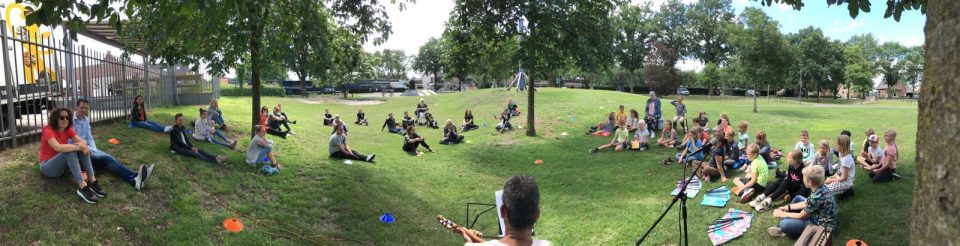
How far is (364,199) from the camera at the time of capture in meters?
9.53

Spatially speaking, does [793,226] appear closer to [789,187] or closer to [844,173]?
[789,187]

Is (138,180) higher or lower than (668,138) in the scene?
higher

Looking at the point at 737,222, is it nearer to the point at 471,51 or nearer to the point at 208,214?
the point at 208,214

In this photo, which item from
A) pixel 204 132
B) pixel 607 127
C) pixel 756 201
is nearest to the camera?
pixel 756 201

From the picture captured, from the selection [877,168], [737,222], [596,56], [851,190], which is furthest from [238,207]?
[596,56]

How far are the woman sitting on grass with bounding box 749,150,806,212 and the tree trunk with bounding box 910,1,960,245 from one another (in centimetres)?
623

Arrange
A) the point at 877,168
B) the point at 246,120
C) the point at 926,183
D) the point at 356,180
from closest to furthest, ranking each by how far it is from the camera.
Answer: the point at 926,183, the point at 877,168, the point at 356,180, the point at 246,120

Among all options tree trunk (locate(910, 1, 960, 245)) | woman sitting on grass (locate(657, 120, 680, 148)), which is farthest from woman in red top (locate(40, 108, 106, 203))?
woman sitting on grass (locate(657, 120, 680, 148))

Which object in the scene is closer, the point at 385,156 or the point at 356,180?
the point at 356,180

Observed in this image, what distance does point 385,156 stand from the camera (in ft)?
48.8

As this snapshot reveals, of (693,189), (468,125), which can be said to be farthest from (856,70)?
(693,189)

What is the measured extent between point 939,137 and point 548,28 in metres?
12.5

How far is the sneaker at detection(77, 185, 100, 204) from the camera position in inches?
251

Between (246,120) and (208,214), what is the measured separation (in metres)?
12.4
